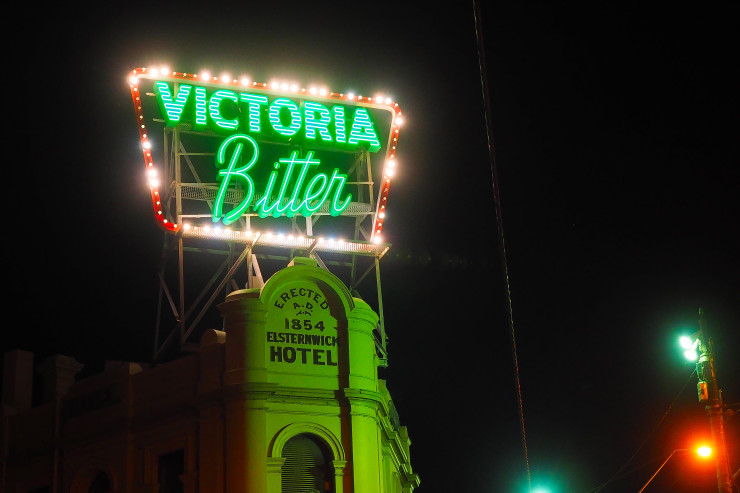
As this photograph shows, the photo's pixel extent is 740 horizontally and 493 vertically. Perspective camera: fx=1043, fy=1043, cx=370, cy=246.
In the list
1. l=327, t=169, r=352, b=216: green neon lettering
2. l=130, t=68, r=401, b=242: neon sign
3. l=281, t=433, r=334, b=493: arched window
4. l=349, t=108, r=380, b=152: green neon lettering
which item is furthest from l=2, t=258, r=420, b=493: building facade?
l=349, t=108, r=380, b=152: green neon lettering

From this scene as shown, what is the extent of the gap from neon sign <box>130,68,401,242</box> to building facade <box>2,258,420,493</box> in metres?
4.95

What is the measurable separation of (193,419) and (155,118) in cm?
1045

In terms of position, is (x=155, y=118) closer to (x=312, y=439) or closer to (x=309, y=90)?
(x=309, y=90)

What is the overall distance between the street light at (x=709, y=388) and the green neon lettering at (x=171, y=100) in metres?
15.0

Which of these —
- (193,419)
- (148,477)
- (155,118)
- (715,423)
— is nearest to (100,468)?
(148,477)

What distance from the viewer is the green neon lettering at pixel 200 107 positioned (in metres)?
29.9

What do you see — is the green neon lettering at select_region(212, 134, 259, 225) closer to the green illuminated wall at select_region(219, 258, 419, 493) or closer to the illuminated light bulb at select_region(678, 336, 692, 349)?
the green illuminated wall at select_region(219, 258, 419, 493)

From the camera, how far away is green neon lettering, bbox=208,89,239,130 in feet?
98.5

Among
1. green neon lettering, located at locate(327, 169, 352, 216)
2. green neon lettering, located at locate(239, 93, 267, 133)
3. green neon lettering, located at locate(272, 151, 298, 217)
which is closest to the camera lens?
green neon lettering, located at locate(272, 151, 298, 217)

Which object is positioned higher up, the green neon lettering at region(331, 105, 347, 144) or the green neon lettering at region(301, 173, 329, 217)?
the green neon lettering at region(331, 105, 347, 144)

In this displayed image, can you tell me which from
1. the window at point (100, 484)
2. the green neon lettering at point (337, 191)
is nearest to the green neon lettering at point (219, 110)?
the green neon lettering at point (337, 191)

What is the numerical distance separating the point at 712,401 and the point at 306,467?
9249 millimetres

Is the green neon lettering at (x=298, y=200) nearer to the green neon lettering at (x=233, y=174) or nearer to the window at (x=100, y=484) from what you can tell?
the green neon lettering at (x=233, y=174)

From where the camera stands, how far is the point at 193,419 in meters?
23.7
